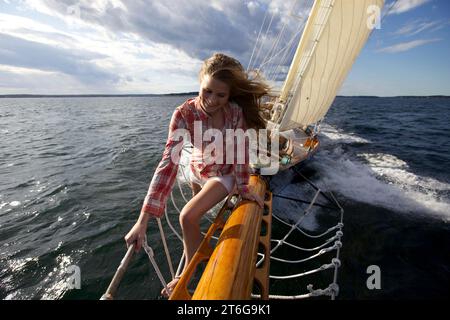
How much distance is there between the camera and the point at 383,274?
4.26 m

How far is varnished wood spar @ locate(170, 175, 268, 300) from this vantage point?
1466 mm

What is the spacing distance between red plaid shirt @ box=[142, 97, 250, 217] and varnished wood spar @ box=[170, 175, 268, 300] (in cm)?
39

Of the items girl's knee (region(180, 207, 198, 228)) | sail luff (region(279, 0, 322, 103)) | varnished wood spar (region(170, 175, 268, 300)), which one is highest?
sail luff (region(279, 0, 322, 103))

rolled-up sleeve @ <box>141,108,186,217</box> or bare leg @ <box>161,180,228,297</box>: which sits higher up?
rolled-up sleeve @ <box>141,108,186,217</box>

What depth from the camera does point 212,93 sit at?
7.03 ft

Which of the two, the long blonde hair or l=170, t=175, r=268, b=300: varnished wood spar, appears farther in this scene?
the long blonde hair

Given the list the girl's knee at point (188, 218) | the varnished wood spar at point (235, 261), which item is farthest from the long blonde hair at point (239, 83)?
the girl's knee at point (188, 218)

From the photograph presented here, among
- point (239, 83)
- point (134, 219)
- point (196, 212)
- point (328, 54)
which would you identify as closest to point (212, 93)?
point (239, 83)

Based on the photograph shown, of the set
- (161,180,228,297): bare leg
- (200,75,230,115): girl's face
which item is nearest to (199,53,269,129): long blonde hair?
(200,75,230,115): girl's face

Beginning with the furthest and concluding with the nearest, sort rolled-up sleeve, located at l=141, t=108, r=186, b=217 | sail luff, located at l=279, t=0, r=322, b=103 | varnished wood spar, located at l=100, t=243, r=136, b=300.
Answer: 1. sail luff, located at l=279, t=0, r=322, b=103
2. rolled-up sleeve, located at l=141, t=108, r=186, b=217
3. varnished wood spar, located at l=100, t=243, r=136, b=300

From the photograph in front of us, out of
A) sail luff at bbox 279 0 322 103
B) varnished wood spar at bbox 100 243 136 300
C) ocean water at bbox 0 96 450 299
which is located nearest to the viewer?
varnished wood spar at bbox 100 243 136 300

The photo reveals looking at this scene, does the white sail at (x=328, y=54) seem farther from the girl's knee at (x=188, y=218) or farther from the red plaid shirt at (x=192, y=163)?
the girl's knee at (x=188, y=218)

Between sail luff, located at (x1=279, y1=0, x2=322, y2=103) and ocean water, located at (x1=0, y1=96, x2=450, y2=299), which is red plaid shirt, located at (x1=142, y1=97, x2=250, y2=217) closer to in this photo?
ocean water, located at (x1=0, y1=96, x2=450, y2=299)
